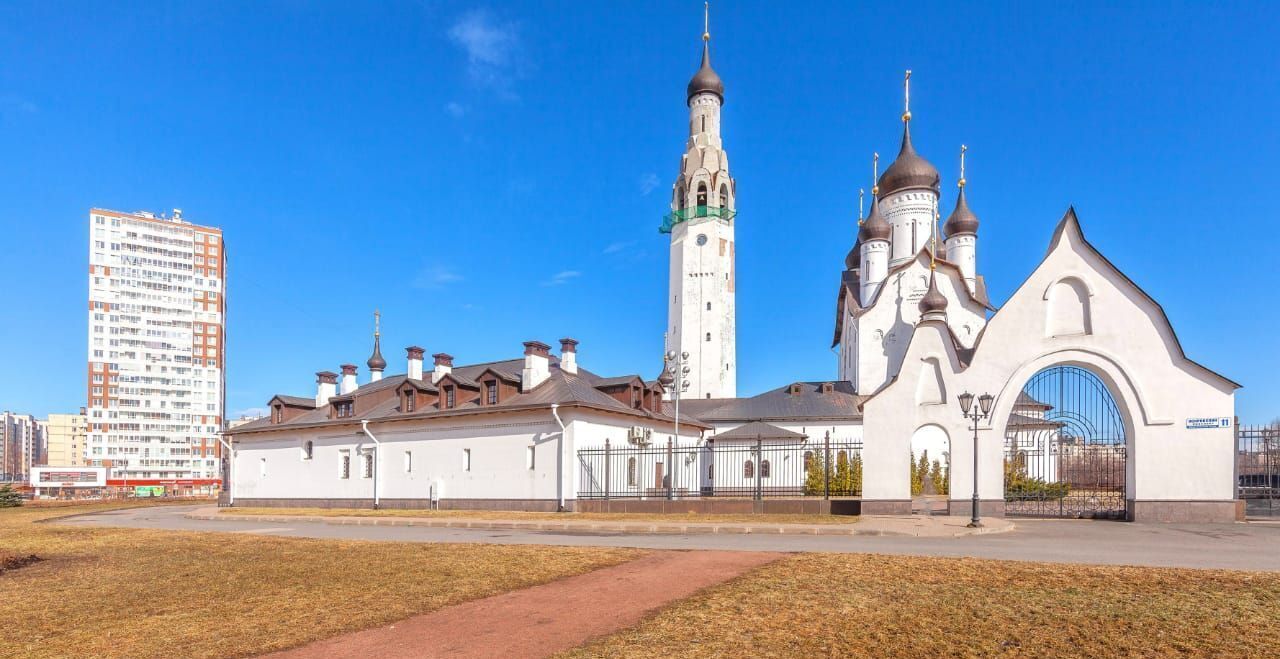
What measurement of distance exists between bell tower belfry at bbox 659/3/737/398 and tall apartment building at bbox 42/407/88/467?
4178 inches

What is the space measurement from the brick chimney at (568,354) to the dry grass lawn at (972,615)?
20723 millimetres

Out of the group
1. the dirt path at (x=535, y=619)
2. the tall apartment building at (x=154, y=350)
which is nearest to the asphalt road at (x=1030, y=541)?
the dirt path at (x=535, y=619)

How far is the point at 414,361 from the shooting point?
3338 cm

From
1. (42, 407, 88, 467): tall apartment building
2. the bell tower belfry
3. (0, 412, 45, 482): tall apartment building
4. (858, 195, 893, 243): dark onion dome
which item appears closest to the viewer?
(858, 195, 893, 243): dark onion dome

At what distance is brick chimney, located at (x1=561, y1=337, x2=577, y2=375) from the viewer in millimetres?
30031

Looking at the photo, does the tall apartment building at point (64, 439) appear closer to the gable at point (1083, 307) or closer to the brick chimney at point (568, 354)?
the brick chimney at point (568, 354)

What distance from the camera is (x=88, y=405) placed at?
7950 centimetres

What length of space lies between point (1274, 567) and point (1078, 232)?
36.2 feet

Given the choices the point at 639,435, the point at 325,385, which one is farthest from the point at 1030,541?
the point at 325,385

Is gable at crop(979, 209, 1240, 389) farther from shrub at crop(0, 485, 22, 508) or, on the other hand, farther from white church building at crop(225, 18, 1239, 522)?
shrub at crop(0, 485, 22, 508)

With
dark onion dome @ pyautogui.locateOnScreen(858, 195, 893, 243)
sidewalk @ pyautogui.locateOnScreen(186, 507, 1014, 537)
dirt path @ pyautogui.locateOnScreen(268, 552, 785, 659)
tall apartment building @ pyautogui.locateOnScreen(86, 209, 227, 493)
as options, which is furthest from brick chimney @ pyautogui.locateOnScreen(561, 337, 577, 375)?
tall apartment building @ pyautogui.locateOnScreen(86, 209, 227, 493)

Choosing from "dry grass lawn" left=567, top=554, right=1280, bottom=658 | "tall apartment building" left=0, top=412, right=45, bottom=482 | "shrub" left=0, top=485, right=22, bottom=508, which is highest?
"dry grass lawn" left=567, top=554, right=1280, bottom=658

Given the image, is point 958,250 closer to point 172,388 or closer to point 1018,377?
point 1018,377

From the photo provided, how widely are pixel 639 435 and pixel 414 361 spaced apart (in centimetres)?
1180
